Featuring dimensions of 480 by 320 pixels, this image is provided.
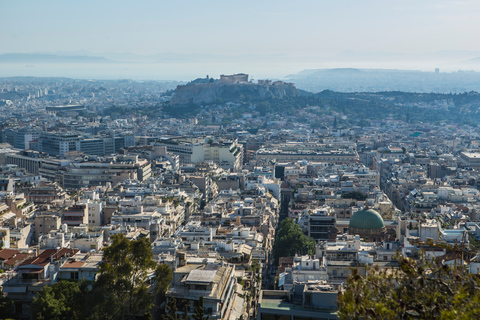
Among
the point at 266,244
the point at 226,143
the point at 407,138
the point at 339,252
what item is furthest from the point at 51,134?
the point at 339,252

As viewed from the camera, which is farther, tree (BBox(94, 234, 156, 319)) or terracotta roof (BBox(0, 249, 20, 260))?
terracotta roof (BBox(0, 249, 20, 260))

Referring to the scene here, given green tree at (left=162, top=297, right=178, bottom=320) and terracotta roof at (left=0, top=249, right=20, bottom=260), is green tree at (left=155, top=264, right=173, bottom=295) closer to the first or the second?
green tree at (left=162, top=297, right=178, bottom=320)

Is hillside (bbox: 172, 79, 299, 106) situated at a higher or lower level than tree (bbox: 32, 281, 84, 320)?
lower

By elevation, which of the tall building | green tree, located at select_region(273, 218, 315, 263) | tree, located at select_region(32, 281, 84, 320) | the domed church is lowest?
the tall building

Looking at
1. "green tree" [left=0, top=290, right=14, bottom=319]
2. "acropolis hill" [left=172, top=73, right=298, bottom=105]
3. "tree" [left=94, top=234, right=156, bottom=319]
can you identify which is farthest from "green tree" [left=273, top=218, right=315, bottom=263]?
"acropolis hill" [left=172, top=73, right=298, bottom=105]

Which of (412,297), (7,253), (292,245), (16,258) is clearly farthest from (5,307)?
(292,245)

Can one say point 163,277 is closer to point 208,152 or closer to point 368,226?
point 368,226
